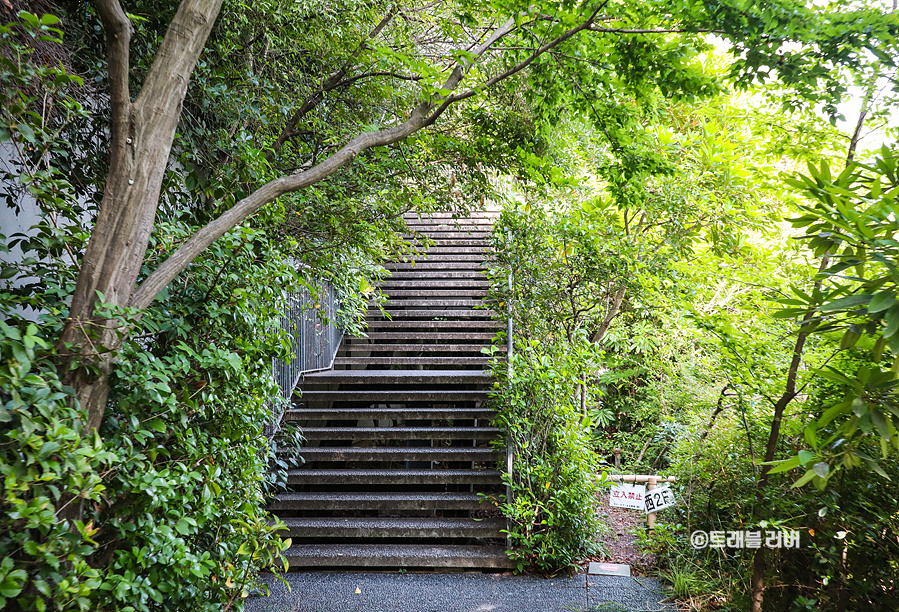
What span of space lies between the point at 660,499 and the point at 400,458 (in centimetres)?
244

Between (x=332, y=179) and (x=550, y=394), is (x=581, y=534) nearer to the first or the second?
(x=550, y=394)

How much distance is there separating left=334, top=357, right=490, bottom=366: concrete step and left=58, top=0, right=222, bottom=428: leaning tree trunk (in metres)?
4.83

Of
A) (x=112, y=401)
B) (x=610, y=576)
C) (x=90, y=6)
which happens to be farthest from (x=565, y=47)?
(x=610, y=576)

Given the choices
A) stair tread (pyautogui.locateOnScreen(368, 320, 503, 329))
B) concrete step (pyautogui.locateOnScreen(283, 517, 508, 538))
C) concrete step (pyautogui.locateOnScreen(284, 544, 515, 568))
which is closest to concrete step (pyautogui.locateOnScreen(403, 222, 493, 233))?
stair tread (pyautogui.locateOnScreen(368, 320, 503, 329))

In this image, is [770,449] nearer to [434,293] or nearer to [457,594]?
[457,594]

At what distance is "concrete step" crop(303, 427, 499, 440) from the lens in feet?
18.4

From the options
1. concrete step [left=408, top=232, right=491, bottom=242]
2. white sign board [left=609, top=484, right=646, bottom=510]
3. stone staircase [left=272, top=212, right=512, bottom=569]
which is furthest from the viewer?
concrete step [left=408, top=232, right=491, bottom=242]

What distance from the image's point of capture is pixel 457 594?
419cm

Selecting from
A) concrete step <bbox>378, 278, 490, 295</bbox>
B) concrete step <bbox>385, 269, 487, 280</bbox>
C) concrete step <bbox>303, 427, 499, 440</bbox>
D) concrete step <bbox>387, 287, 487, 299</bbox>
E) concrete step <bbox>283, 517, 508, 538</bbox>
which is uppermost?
concrete step <bbox>385, 269, 487, 280</bbox>

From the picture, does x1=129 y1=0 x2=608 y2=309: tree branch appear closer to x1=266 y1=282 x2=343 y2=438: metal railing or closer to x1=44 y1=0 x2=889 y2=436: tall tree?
x1=44 y1=0 x2=889 y2=436: tall tree

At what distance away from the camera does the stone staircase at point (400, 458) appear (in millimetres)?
4797

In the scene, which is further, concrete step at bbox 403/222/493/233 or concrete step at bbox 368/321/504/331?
concrete step at bbox 403/222/493/233

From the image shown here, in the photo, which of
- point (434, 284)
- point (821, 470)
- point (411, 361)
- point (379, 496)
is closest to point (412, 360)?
point (411, 361)

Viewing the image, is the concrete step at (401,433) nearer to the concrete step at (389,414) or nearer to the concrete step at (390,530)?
the concrete step at (389,414)
